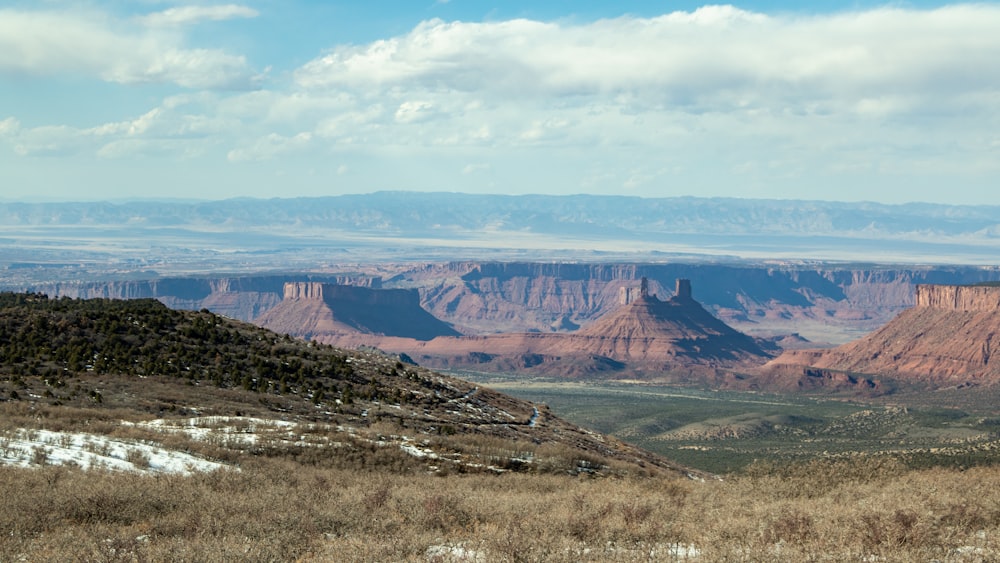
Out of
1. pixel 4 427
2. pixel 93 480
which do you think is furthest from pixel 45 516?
pixel 4 427

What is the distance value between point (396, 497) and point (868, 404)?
14780 centimetres

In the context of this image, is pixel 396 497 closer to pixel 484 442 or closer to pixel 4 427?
pixel 4 427

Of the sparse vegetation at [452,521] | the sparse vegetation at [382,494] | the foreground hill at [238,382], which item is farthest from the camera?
the foreground hill at [238,382]

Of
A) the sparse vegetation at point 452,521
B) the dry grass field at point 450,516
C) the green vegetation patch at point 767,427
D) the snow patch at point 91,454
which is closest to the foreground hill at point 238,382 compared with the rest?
the dry grass field at point 450,516

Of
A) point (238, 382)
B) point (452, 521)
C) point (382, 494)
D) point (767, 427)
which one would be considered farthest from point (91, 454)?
point (767, 427)

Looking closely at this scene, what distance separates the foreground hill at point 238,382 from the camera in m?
42.2

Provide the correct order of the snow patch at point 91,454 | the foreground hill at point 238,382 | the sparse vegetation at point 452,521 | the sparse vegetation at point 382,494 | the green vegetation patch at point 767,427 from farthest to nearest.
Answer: the green vegetation patch at point 767,427 < the foreground hill at point 238,382 < the snow patch at point 91,454 < the sparse vegetation at point 382,494 < the sparse vegetation at point 452,521

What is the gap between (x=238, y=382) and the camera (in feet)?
164

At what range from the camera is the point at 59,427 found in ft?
109

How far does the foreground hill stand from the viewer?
138 ft

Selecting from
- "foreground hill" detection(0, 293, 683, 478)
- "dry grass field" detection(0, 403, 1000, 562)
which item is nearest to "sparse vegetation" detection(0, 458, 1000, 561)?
"dry grass field" detection(0, 403, 1000, 562)

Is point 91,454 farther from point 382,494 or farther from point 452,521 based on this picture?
point 452,521

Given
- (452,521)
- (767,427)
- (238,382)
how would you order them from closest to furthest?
(452,521), (238,382), (767,427)

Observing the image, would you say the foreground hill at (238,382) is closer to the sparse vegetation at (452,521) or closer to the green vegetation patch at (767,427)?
the sparse vegetation at (452,521)
